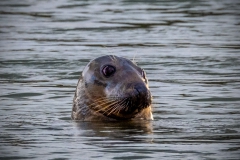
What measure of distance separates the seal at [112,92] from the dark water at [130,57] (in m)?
0.17

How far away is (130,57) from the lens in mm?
20188

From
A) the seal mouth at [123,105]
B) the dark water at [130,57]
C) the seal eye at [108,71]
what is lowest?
the dark water at [130,57]

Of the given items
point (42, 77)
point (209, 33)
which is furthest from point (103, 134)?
point (209, 33)

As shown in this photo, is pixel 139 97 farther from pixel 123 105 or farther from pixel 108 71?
pixel 108 71

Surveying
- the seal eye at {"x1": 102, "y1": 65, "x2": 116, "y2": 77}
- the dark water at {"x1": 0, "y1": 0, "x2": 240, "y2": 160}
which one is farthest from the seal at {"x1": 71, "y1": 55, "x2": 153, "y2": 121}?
the dark water at {"x1": 0, "y1": 0, "x2": 240, "y2": 160}

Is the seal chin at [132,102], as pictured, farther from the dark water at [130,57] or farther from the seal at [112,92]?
A: the dark water at [130,57]

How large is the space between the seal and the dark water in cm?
17

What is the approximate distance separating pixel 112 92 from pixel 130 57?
802cm

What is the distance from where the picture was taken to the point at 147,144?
35.7 feet

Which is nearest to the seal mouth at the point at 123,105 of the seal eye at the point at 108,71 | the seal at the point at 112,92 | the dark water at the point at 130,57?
the seal at the point at 112,92

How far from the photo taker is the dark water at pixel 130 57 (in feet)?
35.7

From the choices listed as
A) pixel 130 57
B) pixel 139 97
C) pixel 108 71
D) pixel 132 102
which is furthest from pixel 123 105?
pixel 130 57

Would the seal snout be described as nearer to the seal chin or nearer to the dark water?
the seal chin

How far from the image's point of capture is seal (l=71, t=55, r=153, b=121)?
12008 millimetres
